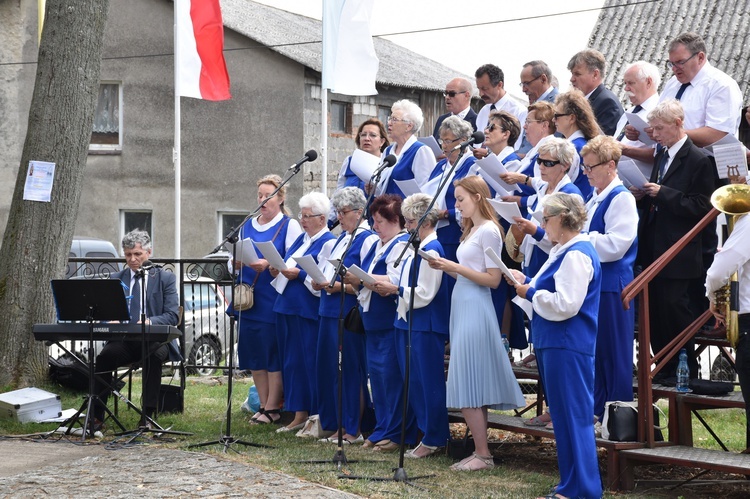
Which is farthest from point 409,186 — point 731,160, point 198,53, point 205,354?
point 198,53

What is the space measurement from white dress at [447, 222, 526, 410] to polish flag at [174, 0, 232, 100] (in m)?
12.0

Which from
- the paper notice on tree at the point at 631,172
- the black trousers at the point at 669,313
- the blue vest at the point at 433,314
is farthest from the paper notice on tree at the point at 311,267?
the black trousers at the point at 669,313

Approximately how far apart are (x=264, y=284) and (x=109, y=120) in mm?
18601

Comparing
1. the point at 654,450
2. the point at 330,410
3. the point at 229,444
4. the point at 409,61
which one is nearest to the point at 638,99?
the point at 654,450

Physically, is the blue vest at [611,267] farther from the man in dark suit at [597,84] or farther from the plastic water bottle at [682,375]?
the man in dark suit at [597,84]

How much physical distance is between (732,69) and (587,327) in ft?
46.7

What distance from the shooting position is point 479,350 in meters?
7.63

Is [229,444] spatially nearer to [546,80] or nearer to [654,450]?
[654,450]

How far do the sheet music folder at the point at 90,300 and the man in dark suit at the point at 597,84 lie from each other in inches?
159

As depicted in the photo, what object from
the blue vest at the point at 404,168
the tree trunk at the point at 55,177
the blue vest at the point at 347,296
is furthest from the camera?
the tree trunk at the point at 55,177

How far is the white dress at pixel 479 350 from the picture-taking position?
7609mm

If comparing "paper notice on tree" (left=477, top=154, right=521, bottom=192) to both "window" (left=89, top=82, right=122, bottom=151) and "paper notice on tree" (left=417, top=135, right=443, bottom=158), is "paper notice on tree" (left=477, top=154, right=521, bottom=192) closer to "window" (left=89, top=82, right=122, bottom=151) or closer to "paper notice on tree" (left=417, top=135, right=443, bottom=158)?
"paper notice on tree" (left=417, top=135, right=443, bottom=158)

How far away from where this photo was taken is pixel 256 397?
414 inches

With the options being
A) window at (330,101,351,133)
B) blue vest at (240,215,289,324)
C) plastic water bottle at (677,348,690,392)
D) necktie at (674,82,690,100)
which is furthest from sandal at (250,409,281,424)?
window at (330,101,351,133)
